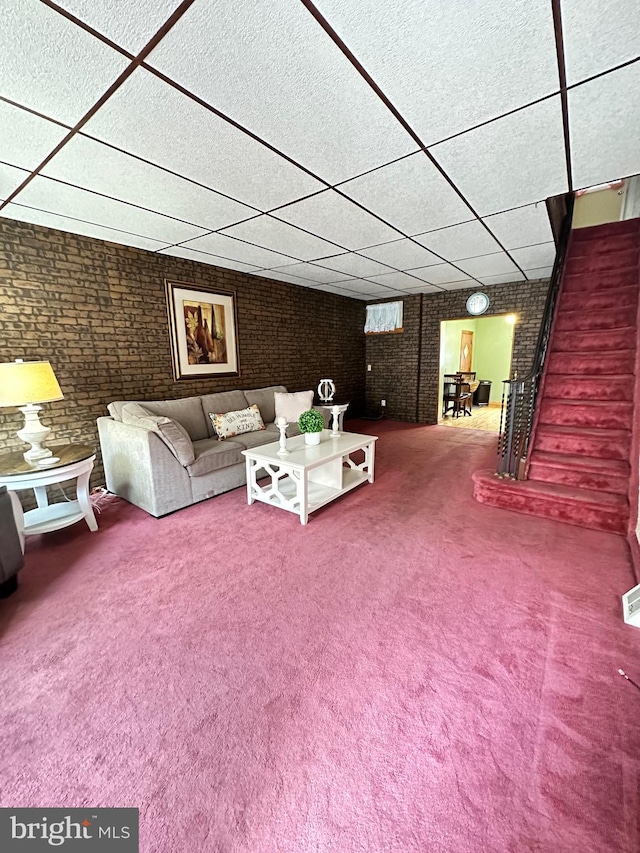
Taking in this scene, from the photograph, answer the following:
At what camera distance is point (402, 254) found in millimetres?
3863

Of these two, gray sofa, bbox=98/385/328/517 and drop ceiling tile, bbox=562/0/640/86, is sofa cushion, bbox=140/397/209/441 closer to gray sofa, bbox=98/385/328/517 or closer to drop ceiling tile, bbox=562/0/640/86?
gray sofa, bbox=98/385/328/517

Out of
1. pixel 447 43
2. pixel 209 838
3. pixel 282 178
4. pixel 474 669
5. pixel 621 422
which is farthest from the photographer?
pixel 621 422

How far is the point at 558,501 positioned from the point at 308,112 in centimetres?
319

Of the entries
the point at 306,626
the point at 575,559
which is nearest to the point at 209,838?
the point at 306,626

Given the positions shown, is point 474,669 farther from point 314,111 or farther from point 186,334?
point 186,334

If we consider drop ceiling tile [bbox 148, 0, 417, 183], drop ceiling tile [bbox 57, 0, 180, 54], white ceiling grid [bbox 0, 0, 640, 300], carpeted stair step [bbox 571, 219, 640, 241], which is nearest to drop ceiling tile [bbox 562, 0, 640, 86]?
white ceiling grid [bbox 0, 0, 640, 300]

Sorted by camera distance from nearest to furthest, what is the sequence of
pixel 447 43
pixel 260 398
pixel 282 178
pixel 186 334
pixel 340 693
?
1. pixel 447 43
2. pixel 340 693
3. pixel 282 178
4. pixel 186 334
5. pixel 260 398

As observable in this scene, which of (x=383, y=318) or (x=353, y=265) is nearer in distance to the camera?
(x=353, y=265)

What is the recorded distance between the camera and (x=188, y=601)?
1.97 metres

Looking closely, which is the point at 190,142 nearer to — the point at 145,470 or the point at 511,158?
the point at 511,158

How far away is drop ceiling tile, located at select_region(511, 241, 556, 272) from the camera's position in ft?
12.4

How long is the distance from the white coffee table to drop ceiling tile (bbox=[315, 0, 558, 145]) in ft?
7.55

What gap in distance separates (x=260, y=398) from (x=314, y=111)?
337 centimetres
